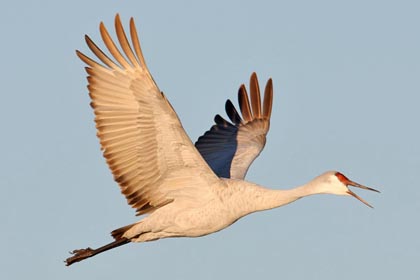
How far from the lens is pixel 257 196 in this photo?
1568 cm

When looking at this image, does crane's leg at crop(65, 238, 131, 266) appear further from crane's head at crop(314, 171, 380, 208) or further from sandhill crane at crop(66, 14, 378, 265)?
crane's head at crop(314, 171, 380, 208)

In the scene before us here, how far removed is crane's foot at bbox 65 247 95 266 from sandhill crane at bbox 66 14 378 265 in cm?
46

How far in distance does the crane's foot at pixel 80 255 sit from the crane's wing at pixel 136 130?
1.38 metres

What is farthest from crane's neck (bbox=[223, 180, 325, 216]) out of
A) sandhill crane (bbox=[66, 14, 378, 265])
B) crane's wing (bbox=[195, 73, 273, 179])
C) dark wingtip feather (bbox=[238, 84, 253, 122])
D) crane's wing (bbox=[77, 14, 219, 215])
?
dark wingtip feather (bbox=[238, 84, 253, 122])

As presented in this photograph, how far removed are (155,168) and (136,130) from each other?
2.29 feet

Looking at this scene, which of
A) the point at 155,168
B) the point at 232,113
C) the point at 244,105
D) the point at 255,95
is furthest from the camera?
the point at 232,113

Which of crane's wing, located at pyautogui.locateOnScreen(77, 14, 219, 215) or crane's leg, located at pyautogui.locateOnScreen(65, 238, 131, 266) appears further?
crane's leg, located at pyautogui.locateOnScreen(65, 238, 131, 266)

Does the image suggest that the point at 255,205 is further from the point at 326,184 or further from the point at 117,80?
the point at 117,80

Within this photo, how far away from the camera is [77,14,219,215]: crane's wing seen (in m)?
15.0

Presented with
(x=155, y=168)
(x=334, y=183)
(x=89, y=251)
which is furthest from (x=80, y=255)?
(x=334, y=183)

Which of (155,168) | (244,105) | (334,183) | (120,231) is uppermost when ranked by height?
(244,105)

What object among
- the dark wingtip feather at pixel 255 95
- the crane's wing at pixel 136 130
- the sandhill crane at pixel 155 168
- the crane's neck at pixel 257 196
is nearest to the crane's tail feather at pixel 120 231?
the sandhill crane at pixel 155 168

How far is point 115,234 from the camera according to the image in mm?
16375

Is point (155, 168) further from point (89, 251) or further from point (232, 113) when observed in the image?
point (232, 113)
